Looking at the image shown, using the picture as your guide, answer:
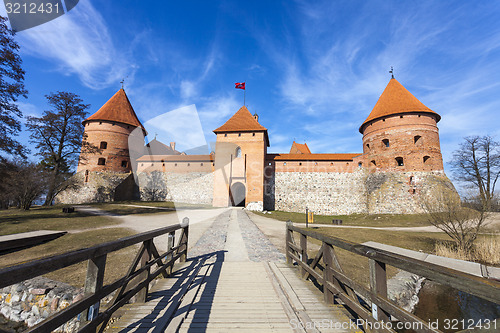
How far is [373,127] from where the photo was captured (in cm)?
1941

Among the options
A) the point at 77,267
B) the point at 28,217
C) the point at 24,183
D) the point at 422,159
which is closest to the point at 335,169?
the point at 422,159

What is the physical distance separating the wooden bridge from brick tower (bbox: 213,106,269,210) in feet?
53.2

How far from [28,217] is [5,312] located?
10031mm

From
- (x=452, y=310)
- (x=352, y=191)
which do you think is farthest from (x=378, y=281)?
(x=352, y=191)

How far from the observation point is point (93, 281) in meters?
1.89

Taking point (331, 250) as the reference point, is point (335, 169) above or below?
above

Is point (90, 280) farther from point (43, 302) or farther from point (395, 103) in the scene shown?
point (395, 103)

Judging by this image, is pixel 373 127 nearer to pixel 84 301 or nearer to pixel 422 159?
pixel 422 159

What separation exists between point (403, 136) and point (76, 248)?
2217 cm

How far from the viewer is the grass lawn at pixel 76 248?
14.4 ft

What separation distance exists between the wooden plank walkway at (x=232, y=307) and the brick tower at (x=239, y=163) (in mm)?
16608

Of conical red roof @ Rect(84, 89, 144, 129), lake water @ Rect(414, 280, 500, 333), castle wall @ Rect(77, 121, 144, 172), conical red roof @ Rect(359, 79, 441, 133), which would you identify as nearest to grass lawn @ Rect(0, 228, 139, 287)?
lake water @ Rect(414, 280, 500, 333)

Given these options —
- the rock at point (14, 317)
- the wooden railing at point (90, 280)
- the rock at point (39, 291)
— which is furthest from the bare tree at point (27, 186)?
the wooden railing at point (90, 280)

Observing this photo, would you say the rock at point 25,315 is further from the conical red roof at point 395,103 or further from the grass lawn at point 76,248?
the conical red roof at point 395,103
